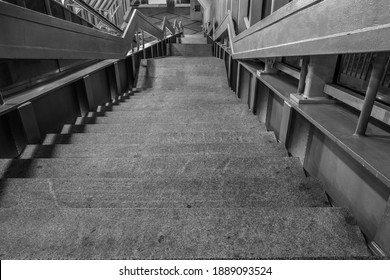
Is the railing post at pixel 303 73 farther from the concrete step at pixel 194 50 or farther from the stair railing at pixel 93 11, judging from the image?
the concrete step at pixel 194 50

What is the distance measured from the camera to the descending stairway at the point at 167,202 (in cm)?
89

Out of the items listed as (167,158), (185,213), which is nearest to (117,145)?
(167,158)

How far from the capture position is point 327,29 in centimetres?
109

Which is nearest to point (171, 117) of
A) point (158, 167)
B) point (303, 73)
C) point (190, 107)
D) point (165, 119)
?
point (165, 119)

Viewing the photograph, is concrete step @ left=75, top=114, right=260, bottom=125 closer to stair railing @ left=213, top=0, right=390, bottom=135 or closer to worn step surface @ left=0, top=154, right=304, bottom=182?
stair railing @ left=213, top=0, right=390, bottom=135

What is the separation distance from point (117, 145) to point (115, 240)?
120 centimetres

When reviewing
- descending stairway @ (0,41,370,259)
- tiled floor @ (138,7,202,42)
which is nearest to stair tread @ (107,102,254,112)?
descending stairway @ (0,41,370,259)

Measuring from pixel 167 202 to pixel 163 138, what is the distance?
3.26ft

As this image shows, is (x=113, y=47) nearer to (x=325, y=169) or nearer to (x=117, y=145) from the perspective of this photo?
(x=117, y=145)

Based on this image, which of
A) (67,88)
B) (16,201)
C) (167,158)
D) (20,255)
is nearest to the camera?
(20,255)

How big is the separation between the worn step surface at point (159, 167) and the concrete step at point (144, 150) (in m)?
0.19

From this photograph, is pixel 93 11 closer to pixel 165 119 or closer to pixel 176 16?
pixel 165 119

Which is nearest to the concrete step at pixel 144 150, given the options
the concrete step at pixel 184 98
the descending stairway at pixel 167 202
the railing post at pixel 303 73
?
the descending stairway at pixel 167 202

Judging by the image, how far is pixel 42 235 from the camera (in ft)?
3.13
